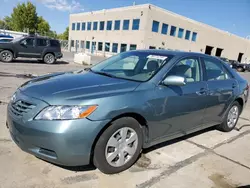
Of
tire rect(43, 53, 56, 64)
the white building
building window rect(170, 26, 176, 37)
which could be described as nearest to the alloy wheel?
tire rect(43, 53, 56, 64)

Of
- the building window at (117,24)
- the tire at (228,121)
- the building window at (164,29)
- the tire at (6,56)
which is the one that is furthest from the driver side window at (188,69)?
the building window at (117,24)

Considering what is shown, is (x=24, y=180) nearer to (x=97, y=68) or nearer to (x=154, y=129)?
(x=154, y=129)

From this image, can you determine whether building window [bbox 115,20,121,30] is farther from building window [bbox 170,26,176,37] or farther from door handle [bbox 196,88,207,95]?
door handle [bbox 196,88,207,95]

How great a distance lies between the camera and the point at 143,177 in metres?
2.93

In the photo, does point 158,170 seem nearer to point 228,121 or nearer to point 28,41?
point 228,121

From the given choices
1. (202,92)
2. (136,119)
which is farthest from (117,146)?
(202,92)

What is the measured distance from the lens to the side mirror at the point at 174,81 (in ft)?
10.3

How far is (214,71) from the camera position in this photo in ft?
14.1

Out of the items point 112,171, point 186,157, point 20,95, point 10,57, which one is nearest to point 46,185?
point 112,171

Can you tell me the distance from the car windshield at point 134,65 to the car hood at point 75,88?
0.30 metres

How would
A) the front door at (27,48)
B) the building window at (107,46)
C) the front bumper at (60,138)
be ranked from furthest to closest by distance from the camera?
the building window at (107,46), the front door at (27,48), the front bumper at (60,138)

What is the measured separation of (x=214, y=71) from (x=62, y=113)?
303cm

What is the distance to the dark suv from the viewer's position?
47.0 feet

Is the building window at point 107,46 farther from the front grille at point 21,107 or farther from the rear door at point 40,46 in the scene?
the front grille at point 21,107
